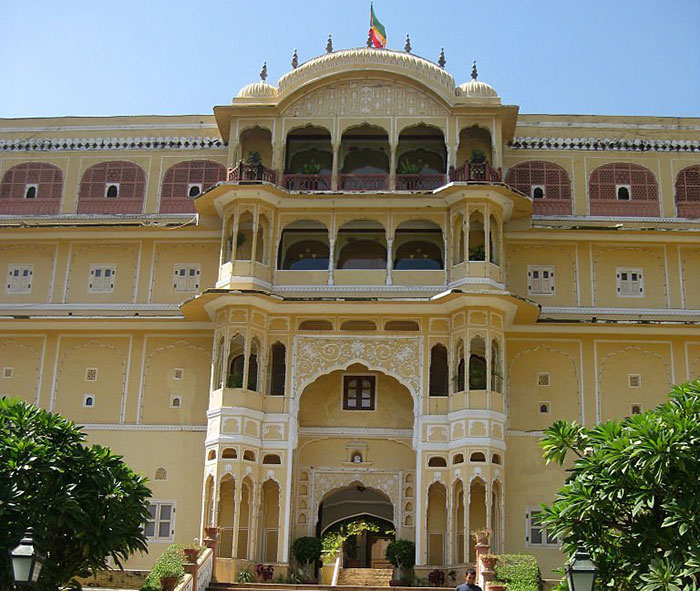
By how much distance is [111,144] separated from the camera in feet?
106

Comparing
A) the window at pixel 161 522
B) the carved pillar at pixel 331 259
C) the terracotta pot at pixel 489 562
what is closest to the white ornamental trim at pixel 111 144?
the carved pillar at pixel 331 259

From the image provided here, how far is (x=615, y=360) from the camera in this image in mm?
29016

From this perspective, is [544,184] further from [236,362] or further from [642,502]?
[642,502]

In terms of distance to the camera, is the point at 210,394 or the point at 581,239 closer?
the point at 210,394

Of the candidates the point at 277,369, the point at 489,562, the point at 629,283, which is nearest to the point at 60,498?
the point at 489,562

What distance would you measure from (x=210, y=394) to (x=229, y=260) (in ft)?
11.6

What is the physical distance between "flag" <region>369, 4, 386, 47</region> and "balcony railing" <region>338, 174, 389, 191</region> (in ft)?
14.7

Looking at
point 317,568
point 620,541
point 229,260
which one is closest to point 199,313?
point 229,260

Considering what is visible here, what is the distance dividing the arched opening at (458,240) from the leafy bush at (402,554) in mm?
7284

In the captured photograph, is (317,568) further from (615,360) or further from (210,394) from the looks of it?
(615,360)

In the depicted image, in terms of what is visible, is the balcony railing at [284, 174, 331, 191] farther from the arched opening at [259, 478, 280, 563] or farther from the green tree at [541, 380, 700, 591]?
the green tree at [541, 380, 700, 591]

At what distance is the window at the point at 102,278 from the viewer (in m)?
30.7

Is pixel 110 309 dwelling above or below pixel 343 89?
below

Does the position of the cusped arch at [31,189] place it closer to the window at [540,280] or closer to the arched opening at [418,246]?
the arched opening at [418,246]
